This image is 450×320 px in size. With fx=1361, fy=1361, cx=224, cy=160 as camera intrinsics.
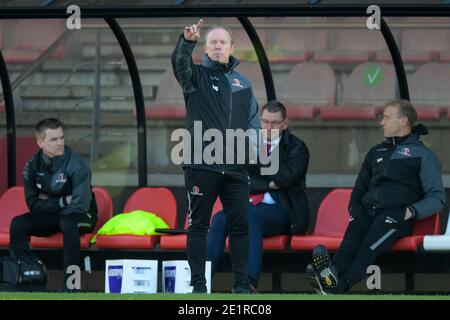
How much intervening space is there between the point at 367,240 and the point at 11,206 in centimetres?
326

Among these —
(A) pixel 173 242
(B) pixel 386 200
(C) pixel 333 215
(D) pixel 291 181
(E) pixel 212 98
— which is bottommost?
(A) pixel 173 242

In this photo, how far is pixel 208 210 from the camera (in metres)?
8.20

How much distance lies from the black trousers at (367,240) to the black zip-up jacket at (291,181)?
52cm

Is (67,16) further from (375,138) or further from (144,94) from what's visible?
(375,138)

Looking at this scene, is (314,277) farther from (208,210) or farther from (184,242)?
(208,210)

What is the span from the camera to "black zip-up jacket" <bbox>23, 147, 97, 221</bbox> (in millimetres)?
10273

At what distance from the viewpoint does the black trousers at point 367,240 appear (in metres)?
9.41

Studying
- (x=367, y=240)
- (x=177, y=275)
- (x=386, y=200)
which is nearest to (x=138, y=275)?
(x=177, y=275)

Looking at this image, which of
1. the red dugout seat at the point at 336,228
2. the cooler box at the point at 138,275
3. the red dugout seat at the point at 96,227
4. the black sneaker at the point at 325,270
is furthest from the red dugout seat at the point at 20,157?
the black sneaker at the point at 325,270

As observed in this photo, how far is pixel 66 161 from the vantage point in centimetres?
1038

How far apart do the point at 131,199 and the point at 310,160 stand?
150cm

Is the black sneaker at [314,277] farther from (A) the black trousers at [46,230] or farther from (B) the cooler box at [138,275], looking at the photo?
(A) the black trousers at [46,230]

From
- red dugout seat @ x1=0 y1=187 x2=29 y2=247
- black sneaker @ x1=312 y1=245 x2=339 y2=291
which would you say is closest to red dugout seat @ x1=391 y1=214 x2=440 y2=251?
black sneaker @ x1=312 y1=245 x2=339 y2=291

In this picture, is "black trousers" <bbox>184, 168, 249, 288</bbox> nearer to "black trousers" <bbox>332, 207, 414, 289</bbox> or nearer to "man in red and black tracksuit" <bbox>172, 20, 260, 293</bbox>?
"man in red and black tracksuit" <bbox>172, 20, 260, 293</bbox>
